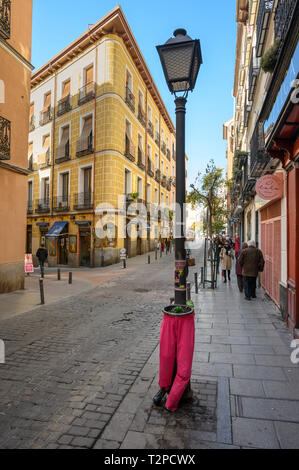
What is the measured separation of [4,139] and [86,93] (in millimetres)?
14294

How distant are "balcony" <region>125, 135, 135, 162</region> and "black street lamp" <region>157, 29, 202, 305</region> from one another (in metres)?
19.7

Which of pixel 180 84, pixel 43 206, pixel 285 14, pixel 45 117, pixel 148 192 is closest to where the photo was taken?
pixel 180 84

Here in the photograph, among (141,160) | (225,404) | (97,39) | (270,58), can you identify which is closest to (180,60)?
(225,404)

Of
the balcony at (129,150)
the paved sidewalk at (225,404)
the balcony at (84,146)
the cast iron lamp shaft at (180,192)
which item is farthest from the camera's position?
the balcony at (129,150)

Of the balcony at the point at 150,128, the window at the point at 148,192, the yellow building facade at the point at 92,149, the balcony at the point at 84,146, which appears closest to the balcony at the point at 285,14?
the yellow building facade at the point at 92,149

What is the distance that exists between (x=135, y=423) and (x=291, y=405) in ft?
5.63

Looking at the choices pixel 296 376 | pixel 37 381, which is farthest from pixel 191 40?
pixel 37 381

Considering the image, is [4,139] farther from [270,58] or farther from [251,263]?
[251,263]

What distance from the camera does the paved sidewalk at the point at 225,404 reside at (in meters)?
2.56

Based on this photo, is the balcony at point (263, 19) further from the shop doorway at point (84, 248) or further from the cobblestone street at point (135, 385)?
the shop doorway at point (84, 248)

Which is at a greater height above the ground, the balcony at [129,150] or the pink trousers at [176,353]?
the balcony at [129,150]

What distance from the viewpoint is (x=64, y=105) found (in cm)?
2353

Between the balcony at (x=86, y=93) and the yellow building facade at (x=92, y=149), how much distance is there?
77 mm

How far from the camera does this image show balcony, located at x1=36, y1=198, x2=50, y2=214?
24438 millimetres
